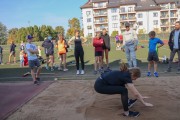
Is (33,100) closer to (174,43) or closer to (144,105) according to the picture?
(144,105)

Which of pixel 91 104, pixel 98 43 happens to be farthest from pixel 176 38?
pixel 91 104

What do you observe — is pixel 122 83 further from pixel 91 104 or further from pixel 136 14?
pixel 136 14

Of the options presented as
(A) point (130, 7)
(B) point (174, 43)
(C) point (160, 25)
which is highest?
(A) point (130, 7)

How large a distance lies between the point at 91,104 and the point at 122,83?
1.30 meters

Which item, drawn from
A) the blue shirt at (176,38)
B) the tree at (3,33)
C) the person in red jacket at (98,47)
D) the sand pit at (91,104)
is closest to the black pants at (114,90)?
the sand pit at (91,104)

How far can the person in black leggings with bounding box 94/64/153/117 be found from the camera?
504 centimetres

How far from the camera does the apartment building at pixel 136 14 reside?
74.9m

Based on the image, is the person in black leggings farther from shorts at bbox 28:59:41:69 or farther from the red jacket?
the red jacket

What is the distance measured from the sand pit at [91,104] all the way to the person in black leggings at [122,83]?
1.15ft

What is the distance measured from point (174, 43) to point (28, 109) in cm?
694

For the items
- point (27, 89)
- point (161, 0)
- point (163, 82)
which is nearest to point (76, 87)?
point (27, 89)

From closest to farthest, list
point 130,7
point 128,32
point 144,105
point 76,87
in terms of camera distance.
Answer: point 144,105
point 76,87
point 128,32
point 130,7

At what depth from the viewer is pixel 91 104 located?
618cm

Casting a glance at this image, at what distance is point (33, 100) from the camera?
7.00m
